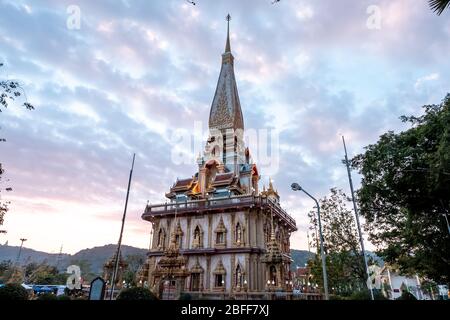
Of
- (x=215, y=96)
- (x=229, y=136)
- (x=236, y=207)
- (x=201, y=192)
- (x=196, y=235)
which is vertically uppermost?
(x=215, y=96)

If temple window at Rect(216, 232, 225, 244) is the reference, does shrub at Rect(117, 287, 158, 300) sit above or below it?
below

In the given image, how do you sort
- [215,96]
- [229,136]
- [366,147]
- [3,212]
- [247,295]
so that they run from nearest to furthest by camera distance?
[3,212], [366,147], [247,295], [229,136], [215,96]

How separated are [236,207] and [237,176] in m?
6.24

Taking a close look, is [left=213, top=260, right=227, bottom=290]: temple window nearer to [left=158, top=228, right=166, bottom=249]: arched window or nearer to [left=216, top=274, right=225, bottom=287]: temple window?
[left=216, top=274, right=225, bottom=287]: temple window

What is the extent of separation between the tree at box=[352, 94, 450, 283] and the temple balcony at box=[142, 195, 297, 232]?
13.0 metres

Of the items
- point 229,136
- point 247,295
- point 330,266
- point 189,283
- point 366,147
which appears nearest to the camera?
point 366,147

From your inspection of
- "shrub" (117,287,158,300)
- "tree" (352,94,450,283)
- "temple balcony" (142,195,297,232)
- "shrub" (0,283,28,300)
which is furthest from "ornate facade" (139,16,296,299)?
"shrub" (0,283,28,300)

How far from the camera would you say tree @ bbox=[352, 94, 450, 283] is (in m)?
17.1

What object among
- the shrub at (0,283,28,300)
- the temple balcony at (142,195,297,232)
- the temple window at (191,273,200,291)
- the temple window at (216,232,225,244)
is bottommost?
the shrub at (0,283,28,300)
